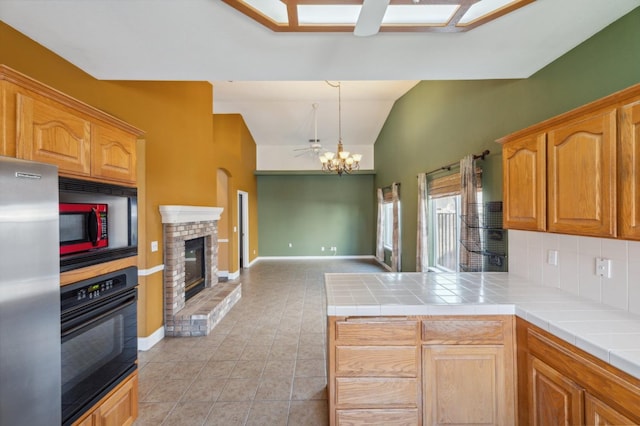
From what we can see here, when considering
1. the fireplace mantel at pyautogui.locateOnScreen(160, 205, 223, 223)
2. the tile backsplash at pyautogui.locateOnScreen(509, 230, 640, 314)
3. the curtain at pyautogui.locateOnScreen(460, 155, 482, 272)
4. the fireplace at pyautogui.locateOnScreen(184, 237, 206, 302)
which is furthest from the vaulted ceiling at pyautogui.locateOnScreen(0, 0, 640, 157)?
the fireplace at pyautogui.locateOnScreen(184, 237, 206, 302)

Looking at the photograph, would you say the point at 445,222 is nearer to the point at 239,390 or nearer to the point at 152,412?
the point at 239,390

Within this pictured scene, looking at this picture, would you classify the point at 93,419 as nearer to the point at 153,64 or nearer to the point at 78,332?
the point at 78,332

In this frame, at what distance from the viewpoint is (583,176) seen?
1468 millimetres

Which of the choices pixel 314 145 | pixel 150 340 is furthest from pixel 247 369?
pixel 314 145

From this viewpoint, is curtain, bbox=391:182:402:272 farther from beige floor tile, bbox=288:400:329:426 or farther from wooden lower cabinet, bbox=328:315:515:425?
wooden lower cabinet, bbox=328:315:515:425

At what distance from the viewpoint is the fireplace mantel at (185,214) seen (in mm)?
3263

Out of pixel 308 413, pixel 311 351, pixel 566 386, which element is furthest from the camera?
pixel 311 351

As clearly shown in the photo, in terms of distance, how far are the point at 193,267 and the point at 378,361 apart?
3.46 m

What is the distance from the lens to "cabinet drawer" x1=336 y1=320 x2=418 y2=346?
1706 millimetres

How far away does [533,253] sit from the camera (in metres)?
2.19

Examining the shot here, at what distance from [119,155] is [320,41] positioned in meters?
1.55

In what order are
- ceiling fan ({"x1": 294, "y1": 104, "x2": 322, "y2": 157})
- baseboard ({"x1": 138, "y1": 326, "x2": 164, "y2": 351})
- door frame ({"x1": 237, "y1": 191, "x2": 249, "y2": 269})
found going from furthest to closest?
door frame ({"x1": 237, "y1": 191, "x2": 249, "y2": 269}), ceiling fan ({"x1": 294, "y1": 104, "x2": 322, "y2": 157}), baseboard ({"x1": 138, "y1": 326, "x2": 164, "y2": 351})

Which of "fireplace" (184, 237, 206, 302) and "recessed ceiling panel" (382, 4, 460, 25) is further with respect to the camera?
"fireplace" (184, 237, 206, 302)

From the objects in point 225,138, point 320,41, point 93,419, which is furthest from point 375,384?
point 225,138
